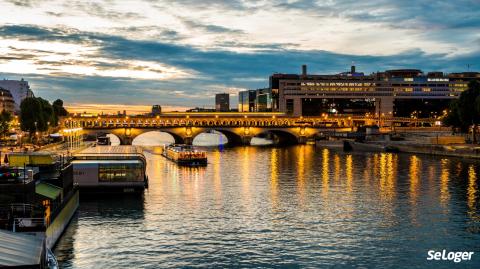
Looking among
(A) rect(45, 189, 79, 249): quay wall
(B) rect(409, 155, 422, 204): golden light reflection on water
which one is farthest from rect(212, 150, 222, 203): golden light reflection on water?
(B) rect(409, 155, 422, 204): golden light reflection on water

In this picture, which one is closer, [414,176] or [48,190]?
[48,190]

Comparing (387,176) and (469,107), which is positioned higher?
(469,107)

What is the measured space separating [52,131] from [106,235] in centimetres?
13101

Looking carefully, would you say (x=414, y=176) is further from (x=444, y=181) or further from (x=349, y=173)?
(x=349, y=173)

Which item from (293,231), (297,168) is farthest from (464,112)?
(293,231)

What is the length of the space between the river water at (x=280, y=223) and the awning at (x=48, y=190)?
118 inches

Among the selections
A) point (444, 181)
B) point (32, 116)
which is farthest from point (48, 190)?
point (32, 116)

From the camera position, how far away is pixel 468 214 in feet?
161

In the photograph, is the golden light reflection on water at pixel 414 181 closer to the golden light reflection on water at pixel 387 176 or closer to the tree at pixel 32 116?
the golden light reflection on water at pixel 387 176

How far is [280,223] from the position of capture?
45906 mm

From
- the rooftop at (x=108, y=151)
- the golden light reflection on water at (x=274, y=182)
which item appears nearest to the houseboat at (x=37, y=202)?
the golden light reflection on water at (x=274, y=182)

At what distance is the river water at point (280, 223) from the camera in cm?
3553

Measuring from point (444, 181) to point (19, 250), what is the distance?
60.0 m

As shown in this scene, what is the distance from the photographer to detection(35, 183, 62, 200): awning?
127 ft
